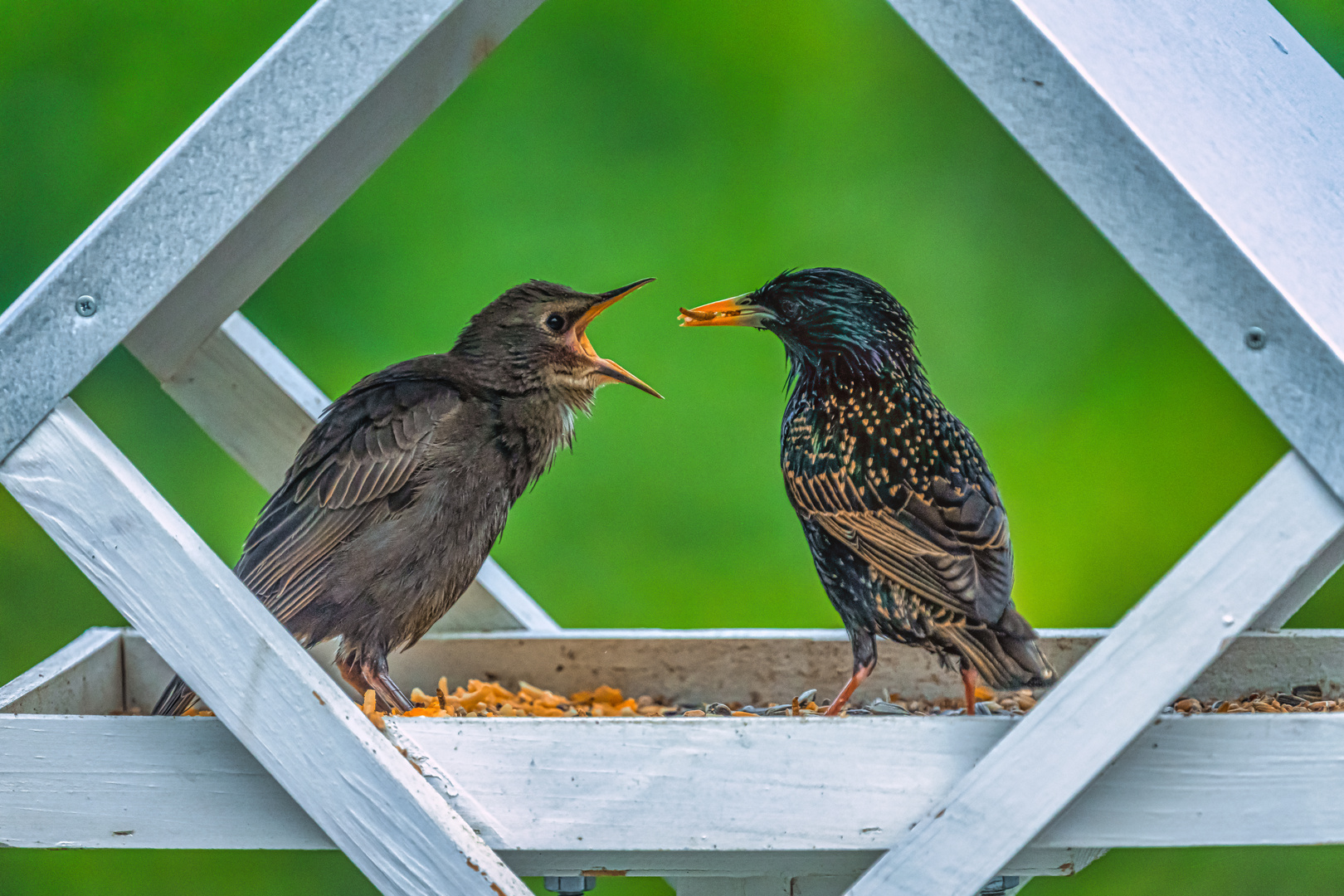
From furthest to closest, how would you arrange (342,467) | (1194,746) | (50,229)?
(50,229) < (342,467) < (1194,746)

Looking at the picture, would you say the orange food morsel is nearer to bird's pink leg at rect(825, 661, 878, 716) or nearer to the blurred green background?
bird's pink leg at rect(825, 661, 878, 716)

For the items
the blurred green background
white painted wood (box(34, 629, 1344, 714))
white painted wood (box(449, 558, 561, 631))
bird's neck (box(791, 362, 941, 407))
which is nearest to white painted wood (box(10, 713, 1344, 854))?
bird's neck (box(791, 362, 941, 407))

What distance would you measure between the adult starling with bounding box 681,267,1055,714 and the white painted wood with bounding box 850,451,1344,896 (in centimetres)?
22

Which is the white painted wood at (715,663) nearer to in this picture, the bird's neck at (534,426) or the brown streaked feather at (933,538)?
the bird's neck at (534,426)

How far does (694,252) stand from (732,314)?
1290 millimetres

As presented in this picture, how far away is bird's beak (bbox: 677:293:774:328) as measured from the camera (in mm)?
1291

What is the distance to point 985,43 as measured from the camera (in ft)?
2.85

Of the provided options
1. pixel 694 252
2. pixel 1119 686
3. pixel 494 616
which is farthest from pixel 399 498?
pixel 694 252

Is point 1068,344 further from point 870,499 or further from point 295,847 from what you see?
point 295,847

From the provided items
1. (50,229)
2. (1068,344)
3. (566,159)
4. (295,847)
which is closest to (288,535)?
(295,847)

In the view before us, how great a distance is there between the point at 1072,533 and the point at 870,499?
1567 mm

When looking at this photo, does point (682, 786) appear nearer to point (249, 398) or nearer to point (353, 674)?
point (353, 674)

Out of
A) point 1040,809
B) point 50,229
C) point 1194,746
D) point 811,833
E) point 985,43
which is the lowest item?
point 50,229

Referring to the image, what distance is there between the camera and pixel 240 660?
935 millimetres
